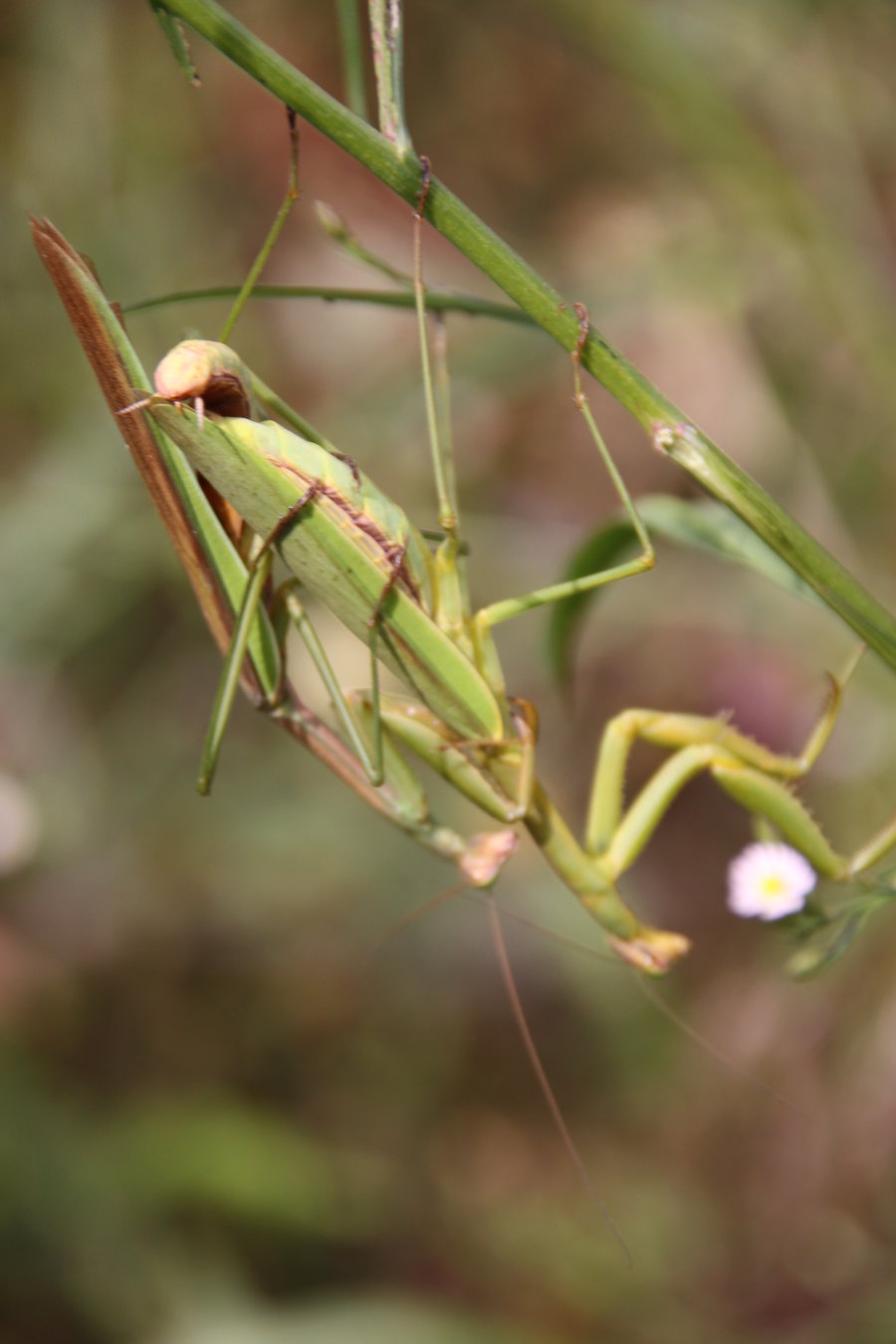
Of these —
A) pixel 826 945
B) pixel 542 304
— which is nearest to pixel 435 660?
pixel 542 304

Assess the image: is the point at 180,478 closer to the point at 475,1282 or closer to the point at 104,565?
the point at 104,565

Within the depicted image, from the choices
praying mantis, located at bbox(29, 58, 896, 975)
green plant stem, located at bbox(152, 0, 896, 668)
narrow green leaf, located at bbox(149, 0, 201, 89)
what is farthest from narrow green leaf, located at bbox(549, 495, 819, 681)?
narrow green leaf, located at bbox(149, 0, 201, 89)

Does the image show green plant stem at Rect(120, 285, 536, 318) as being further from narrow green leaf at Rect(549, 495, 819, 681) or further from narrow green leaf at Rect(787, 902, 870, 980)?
narrow green leaf at Rect(787, 902, 870, 980)

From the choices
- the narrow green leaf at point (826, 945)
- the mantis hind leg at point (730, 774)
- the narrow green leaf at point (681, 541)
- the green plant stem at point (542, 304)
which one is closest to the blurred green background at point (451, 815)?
the narrow green leaf at point (681, 541)

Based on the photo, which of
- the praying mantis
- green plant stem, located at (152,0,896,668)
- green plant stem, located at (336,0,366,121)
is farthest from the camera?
green plant stem, located at (336,0,366,121)

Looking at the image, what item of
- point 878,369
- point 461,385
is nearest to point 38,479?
point 461,385

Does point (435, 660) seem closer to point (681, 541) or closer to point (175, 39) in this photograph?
point (681, 541)
